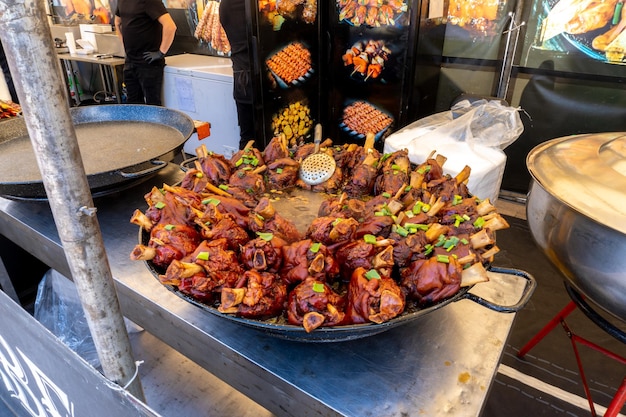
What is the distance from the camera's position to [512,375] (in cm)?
252

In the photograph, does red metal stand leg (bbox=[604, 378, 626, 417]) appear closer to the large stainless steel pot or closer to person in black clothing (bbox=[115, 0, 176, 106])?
the large stainless steel pot

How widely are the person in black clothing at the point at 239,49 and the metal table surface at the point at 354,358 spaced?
135 inches

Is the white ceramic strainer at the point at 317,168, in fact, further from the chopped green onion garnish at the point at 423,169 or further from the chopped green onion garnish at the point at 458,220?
the chopped green onion garnish at the point at 458,220

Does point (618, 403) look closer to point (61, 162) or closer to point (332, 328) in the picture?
point (332, 328)

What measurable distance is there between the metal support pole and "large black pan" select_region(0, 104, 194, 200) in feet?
2.73

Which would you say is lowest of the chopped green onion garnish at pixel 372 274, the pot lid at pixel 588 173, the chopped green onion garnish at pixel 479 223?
the chopped green onion garnish at pixel 372 274

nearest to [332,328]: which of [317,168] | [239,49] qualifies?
[317,168]

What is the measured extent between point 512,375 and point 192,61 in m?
5.99

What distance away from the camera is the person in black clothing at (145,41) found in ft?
17.1

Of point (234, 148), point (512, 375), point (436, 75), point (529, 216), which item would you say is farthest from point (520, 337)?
point (234, 148)

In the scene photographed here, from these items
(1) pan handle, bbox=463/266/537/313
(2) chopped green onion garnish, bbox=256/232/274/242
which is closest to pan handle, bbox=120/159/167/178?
(2) chopped green onion garnish, bbox=256/232/274/242

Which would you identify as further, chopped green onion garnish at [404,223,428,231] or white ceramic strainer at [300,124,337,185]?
white ceramic strainer at [300,124,337,185]

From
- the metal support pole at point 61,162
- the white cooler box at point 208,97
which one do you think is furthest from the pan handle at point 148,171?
the white cooler box at point 208,97

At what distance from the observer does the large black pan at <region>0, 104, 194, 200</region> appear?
162 cm
